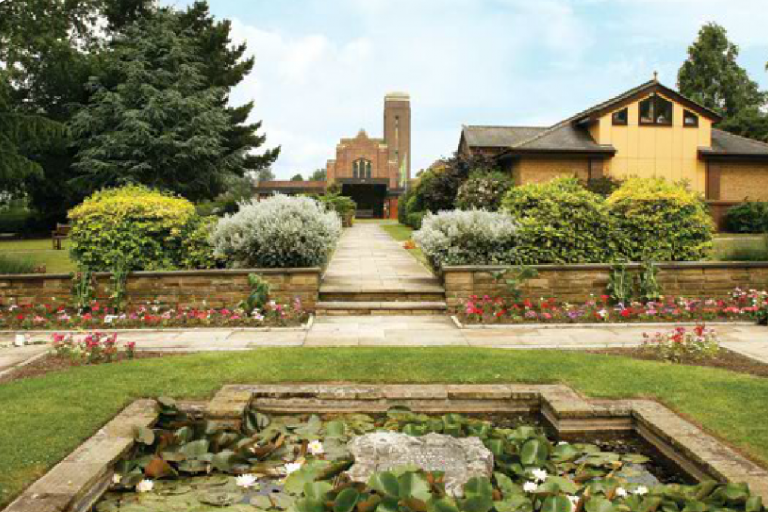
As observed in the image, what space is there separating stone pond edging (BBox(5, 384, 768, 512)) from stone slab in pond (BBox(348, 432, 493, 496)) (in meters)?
1.05

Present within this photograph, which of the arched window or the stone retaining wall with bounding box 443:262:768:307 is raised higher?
the arched window

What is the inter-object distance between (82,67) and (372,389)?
25940mm

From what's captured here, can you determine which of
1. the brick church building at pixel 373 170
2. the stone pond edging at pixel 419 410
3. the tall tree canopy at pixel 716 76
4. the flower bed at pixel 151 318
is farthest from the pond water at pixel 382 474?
the tall tree canopy at pixel 716 76

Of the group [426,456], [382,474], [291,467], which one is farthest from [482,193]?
[382,474]

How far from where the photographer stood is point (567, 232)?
998cm

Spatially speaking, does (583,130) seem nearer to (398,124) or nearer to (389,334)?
(389,334)

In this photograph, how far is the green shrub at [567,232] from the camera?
1005 centimetres

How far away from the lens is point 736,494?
332 centimetres

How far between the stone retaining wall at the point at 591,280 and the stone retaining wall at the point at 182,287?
7.26 feet

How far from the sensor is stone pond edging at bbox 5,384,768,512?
3.60 m

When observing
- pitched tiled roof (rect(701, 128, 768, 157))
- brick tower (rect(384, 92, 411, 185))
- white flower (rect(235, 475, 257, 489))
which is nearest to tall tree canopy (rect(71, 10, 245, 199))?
pitched tiled roof (rect(701, 128, 768, 157))

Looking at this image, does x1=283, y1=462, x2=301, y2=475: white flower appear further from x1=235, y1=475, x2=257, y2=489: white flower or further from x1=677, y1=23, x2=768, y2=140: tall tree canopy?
x1=677, y1=23, x2=768, y2=140: tall tree canopy

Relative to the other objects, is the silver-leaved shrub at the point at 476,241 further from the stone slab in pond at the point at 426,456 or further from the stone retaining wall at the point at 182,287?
the stone slab in pond at the point at 426,456

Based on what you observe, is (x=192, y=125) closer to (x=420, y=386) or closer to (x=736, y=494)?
(x=420, y=386)
